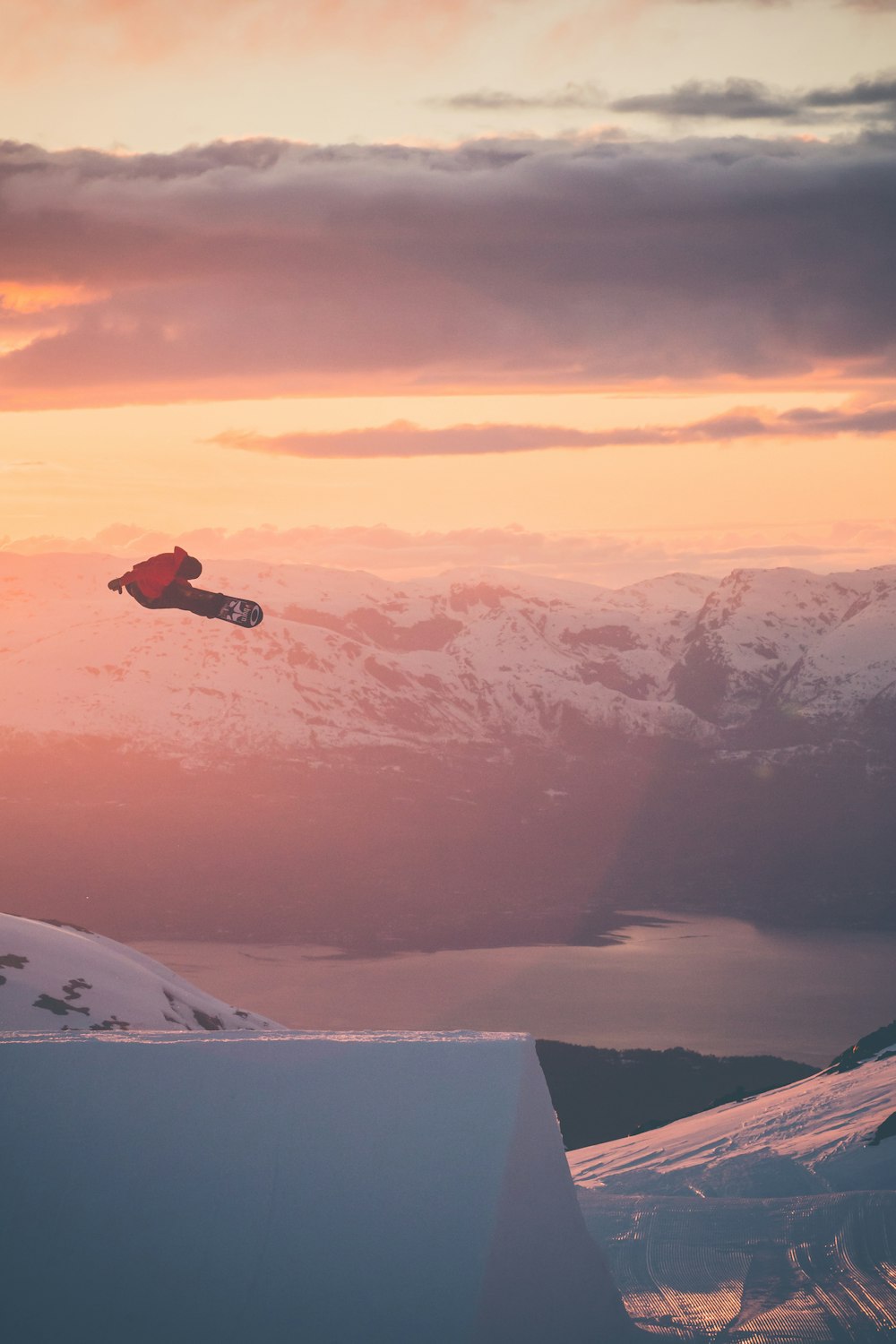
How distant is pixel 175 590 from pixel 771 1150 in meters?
28.6

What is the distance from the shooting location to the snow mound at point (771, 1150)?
4016 centimetres

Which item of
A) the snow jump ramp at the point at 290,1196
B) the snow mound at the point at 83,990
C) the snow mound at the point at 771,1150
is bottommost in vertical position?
the snow jump ramp at the point at 290,1196

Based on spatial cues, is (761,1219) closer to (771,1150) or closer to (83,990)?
(771,1150)

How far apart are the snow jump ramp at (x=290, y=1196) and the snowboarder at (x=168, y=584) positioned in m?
7.86

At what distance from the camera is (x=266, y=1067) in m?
24.2

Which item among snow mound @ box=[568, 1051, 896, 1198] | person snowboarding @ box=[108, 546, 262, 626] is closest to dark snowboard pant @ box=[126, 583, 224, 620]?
person snowboarding @ box=[108, 546, 262, 626]

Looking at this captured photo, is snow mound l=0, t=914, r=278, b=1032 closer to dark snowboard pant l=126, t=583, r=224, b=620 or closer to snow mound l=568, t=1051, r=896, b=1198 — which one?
snow mound l=568, t=1051, r=896, b=1198

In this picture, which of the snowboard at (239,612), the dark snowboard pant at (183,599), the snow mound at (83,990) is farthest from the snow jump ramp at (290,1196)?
the snow mound at (83,990)

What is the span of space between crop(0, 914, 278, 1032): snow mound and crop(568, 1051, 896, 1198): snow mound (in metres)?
13.8

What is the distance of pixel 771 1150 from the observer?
1758 inches

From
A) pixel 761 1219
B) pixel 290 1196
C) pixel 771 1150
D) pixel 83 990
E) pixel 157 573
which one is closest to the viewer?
pixel 290 1196

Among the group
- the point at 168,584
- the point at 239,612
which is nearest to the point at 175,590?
the point at 168,584

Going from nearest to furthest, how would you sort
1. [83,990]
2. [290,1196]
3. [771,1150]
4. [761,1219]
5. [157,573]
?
[290,1196] < [157,573] < [761,1219] < [771,1150] < [83,990]

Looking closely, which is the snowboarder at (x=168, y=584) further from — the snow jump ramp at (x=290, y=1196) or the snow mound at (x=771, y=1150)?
the snow mound at (x=771, y=1150)
